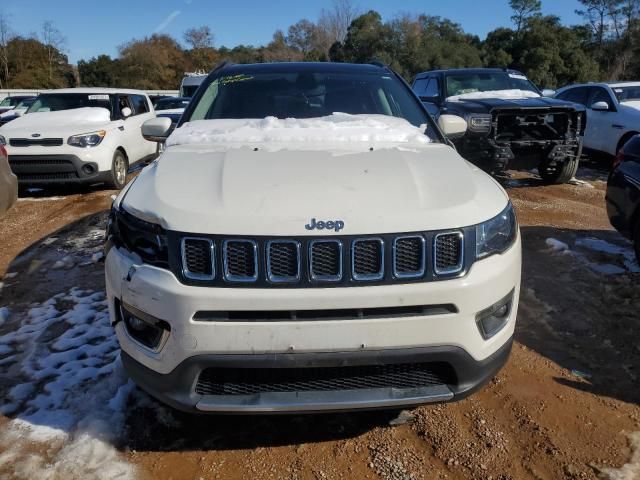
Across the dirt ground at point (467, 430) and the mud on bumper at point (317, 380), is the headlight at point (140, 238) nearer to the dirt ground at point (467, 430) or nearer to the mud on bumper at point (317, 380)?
the mud on bumper at point (317, 380)

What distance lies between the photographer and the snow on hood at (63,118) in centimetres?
829

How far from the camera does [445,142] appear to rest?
326 centimetres

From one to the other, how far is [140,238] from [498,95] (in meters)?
7.73

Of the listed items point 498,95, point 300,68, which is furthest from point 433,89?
point 300,68

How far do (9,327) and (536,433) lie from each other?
3363mm

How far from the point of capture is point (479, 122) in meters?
7.57

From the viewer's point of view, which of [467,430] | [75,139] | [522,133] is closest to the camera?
[467,430]

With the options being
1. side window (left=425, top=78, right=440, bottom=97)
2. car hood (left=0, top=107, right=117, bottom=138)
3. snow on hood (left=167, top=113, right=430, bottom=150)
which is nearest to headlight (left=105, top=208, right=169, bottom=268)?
snow on hood (left=167, top=113, right=430, bottom=150)

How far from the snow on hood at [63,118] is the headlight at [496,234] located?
7603mm

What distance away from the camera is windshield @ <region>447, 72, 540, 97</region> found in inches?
365

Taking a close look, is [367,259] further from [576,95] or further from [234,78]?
[576,95]

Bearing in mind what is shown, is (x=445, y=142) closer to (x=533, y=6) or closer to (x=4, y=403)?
(x=4, y=403)

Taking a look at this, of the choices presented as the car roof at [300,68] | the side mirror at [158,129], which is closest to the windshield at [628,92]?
the car roof at [300,68]

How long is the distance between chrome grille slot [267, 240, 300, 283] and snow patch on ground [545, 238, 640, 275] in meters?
3.58
